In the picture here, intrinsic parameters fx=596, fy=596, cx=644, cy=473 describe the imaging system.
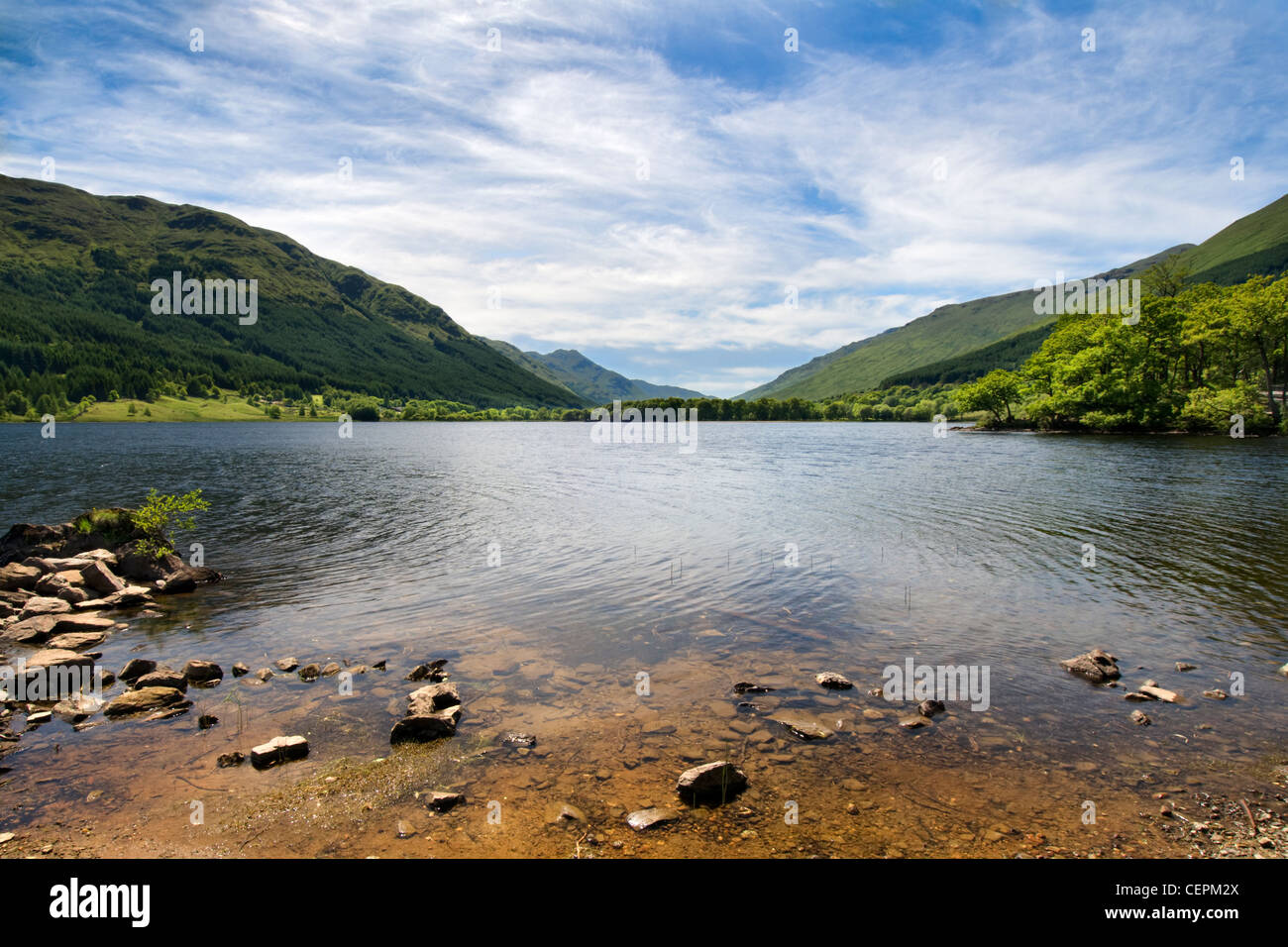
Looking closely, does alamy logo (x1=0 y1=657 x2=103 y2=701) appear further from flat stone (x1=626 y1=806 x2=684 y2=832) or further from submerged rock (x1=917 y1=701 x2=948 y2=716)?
submerged rock (x1=917 y1=701 x2=948 y2=716)

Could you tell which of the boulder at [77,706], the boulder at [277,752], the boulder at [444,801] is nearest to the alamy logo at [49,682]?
the boulder at [77,706]

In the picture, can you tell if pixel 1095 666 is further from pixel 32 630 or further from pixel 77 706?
pixel 32 630

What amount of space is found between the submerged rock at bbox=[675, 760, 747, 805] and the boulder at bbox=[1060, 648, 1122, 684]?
32.2 feet

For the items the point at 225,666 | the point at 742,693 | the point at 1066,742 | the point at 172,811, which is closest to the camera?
the point at 172,811

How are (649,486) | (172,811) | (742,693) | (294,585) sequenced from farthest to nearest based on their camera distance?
(649,486)
(294,585)
(742,693)
(172,811)

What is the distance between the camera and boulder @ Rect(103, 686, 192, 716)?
41.0ft

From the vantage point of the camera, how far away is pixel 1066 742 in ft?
36.6

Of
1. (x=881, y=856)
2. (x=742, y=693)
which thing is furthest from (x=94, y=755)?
(x=881, y=856)

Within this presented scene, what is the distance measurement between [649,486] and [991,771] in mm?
45640
